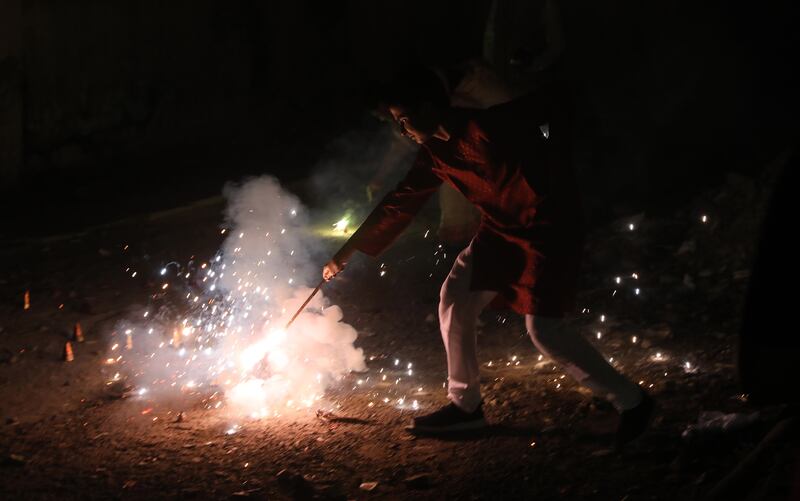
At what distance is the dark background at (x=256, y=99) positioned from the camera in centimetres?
1004

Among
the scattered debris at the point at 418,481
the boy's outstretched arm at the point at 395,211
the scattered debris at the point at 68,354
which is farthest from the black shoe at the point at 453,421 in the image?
the scattered debris at the point at 68,354

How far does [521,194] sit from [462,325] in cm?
83

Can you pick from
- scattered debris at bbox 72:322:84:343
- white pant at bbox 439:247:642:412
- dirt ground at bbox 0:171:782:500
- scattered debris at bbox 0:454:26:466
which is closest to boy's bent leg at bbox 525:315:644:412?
white pant at bbox 439:247:642:412

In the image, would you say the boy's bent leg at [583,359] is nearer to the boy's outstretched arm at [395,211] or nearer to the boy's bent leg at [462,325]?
the boy's bent leg at [462,325]

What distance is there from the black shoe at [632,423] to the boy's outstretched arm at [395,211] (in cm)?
157

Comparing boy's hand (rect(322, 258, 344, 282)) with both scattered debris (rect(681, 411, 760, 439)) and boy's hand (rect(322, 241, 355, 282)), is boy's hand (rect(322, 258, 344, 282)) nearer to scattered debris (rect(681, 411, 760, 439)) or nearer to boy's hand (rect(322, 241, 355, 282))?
boy's hand (rect(322, 241, 355, 282))

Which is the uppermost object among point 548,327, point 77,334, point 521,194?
point 77,334

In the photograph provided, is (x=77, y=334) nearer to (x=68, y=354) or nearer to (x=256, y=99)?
(x=68, y=354)

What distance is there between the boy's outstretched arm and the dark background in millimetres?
4898

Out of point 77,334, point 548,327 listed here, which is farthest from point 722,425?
point 77,334

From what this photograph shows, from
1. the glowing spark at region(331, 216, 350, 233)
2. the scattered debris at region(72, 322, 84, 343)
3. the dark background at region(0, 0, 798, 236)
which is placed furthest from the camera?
the dark background at region(0, 0, 798, 236)

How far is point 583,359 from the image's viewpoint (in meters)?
4.39

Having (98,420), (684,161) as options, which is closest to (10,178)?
(98,420)

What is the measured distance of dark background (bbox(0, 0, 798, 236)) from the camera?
1004 cm
